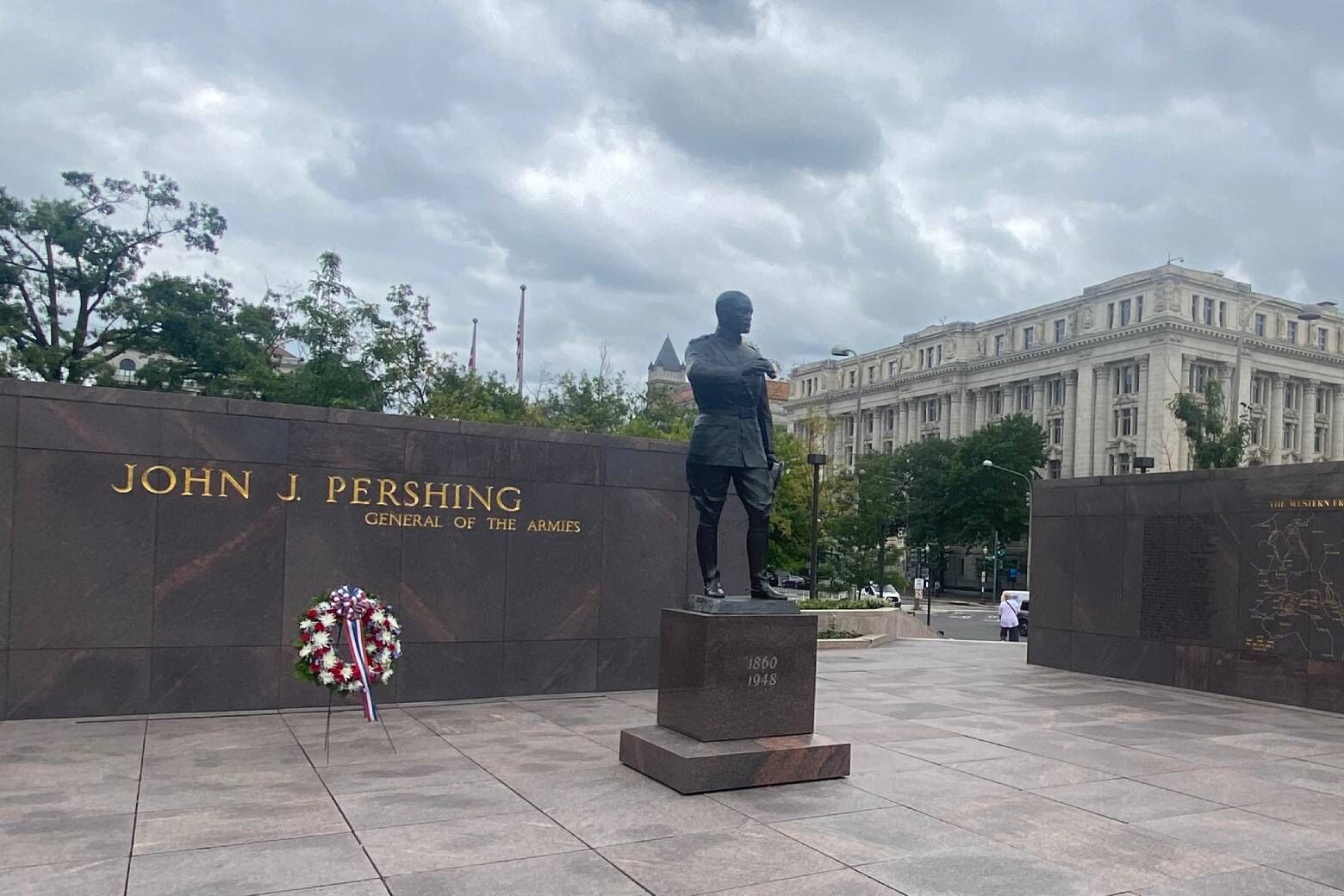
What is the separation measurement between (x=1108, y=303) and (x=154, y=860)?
79876 mm

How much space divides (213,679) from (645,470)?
576 cm

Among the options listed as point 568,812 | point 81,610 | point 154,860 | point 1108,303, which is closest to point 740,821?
point 568,812

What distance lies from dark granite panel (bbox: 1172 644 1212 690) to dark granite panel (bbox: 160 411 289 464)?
1285 centimetres

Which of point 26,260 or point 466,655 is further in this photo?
point 26,260

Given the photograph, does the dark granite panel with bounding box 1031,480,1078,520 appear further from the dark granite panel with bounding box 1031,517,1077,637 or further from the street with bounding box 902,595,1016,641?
the street with bounding box 902,595,1016,641

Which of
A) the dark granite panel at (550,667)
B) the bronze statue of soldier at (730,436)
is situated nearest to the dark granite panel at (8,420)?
the dark granite panel at (550,667)

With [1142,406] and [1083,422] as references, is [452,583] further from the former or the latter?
[1083,422]

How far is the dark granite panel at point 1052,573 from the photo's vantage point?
56.4 ft

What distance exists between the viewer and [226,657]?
11.0 meters

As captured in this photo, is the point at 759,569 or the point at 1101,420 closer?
the point at 759,569

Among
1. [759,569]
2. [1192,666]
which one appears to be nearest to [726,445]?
[759,569]

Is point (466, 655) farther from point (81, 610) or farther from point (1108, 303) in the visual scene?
point (1108, 303)

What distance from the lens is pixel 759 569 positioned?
8930mm

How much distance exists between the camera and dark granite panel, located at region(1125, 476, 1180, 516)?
1541 cm
